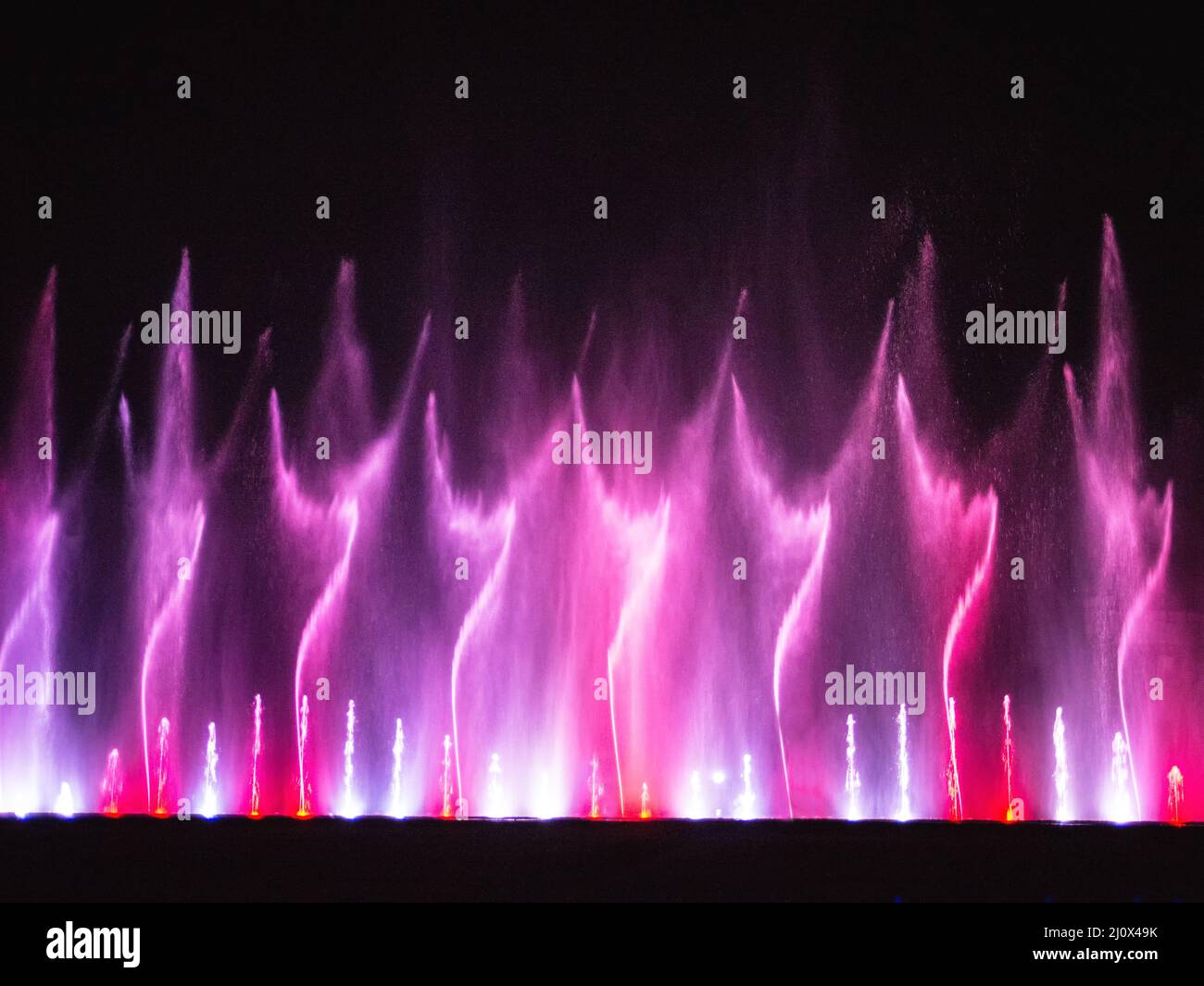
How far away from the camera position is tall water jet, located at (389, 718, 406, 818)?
884 centimetres

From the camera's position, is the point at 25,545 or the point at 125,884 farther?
the point at 25,545

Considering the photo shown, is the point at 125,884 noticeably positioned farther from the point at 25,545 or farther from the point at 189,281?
the point at 189,281

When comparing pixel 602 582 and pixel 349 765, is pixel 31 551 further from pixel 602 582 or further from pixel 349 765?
pixel 602 582

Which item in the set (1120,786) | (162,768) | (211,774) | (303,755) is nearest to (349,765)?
(303,755)

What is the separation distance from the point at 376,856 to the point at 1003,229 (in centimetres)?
561

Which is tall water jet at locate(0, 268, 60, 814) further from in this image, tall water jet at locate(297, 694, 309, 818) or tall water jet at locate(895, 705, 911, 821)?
tall water jet at locate(895, 705, 911, 821)

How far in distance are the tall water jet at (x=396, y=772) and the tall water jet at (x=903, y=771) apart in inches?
125

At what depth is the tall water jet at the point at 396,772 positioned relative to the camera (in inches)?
348

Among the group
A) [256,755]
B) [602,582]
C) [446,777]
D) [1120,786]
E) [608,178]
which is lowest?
[1120,786]

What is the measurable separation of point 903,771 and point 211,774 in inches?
175

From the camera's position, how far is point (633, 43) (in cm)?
917

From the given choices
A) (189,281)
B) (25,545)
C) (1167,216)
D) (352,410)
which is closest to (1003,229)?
(1167,216)

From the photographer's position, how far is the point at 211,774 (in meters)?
8.93

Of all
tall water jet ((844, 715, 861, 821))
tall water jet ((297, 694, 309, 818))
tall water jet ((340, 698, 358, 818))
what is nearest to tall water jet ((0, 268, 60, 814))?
tall water jet ((297, 694, 309, 818))
